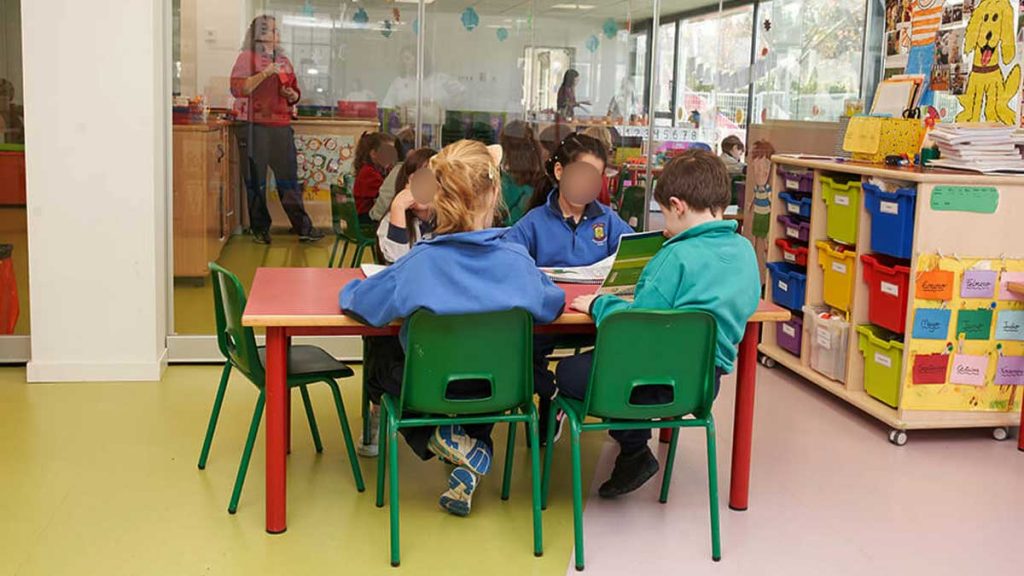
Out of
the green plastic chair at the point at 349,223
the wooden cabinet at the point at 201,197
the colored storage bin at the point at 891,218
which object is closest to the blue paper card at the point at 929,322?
the colored storage bin at the point at 891,218

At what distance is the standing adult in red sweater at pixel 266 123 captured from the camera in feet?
16.2

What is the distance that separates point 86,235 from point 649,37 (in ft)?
9.10

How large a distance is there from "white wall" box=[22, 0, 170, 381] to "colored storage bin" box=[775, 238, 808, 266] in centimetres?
289

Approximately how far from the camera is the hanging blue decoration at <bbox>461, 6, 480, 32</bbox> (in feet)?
17.0

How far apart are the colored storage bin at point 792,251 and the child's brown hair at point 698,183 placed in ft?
6.86

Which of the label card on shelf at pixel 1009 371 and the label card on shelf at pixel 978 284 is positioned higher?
the label card on shelf at pixel 978 284

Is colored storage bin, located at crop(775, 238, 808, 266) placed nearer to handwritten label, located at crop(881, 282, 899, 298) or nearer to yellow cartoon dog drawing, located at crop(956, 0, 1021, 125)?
handwritten label, located at crop(881, 282, 899, 298)

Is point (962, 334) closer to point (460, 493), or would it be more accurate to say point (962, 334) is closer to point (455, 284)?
point (460, 493)

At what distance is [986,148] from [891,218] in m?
0.45

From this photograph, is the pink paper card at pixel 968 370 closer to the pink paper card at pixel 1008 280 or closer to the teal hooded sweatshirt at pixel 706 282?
the pink paper card at pixel 1008 280

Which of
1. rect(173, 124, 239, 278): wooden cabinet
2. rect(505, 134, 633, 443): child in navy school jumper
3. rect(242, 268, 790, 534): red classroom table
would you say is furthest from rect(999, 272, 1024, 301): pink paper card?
rect(173, 124, 239, 278): wooden cabinet

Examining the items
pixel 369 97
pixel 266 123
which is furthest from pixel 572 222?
pixel 266 123

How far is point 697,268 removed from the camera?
9.76 ft

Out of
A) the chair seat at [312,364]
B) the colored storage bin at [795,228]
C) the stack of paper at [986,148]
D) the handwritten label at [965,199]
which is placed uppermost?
the stack of paper at [986,148]
